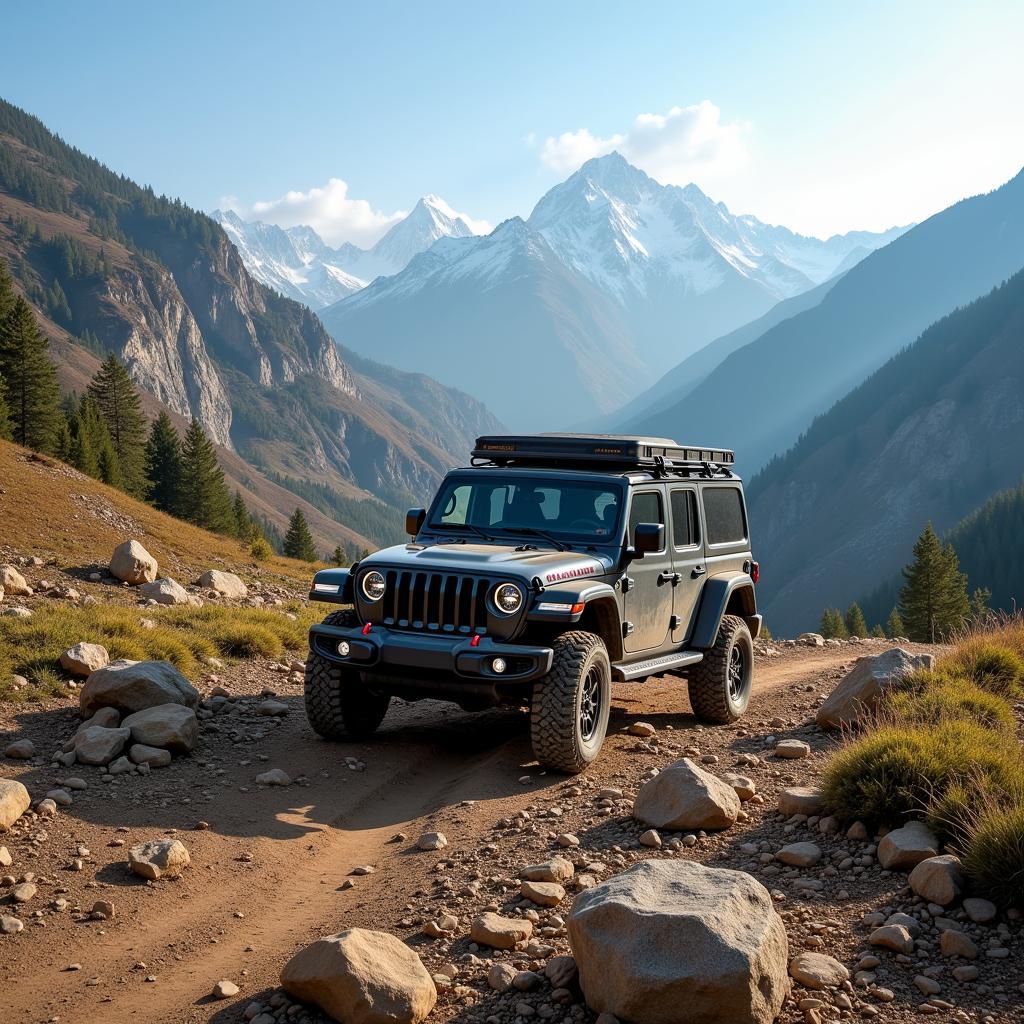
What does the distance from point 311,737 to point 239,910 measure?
141 inches

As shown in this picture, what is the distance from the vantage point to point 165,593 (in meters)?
16.7

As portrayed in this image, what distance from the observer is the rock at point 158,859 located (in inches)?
238

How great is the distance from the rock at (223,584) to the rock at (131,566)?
135 cm

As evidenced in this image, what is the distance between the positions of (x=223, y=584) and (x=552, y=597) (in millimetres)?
14536

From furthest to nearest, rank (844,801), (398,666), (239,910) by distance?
(398,666)
(844,801)
(239,910)

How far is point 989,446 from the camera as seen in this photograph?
190500mm

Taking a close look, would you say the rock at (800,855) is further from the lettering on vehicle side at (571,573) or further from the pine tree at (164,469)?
the pine tree at (164,469)

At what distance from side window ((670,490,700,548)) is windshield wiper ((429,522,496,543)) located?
2092 mm

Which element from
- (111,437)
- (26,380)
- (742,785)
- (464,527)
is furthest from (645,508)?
Answer: (111,437)

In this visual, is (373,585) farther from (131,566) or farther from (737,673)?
(131,566)

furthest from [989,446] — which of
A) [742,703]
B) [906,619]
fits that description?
[742,703]

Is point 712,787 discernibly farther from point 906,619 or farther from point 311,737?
point 906,619

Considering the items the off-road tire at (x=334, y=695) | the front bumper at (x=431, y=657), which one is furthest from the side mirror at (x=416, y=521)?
the front bumper at (x=431, y=657)

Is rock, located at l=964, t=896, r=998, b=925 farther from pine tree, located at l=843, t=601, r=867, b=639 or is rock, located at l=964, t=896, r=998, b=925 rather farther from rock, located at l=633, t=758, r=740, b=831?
pine tree, located at l=843, t=601, r=867, b=639
